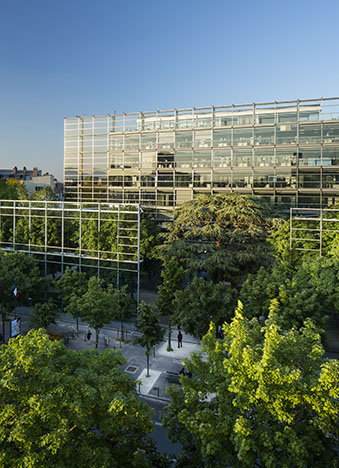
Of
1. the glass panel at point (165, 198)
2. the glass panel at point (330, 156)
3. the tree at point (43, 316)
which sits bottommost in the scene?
the tree at point (43, 316)

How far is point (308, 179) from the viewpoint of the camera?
158 feet

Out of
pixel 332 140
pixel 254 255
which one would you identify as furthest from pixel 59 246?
pixel 332 140

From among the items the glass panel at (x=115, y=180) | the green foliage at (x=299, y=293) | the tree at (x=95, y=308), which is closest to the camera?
the green foliage at (x=299, y=293)

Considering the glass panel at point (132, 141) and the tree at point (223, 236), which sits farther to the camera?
the glass panel at point (132, 141)

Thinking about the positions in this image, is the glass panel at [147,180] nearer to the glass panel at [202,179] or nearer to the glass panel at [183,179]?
the glass panel at [183,179]

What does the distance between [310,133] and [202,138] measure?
50.5 ft

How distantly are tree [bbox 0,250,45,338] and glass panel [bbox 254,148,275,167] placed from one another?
33071 mm

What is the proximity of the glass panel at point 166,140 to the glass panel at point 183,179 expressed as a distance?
4891mm

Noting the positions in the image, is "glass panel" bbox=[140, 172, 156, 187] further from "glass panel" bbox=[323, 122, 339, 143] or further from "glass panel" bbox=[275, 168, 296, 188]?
"glass panel" bbox=[323, 122, 339, 143]

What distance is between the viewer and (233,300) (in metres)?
26.0

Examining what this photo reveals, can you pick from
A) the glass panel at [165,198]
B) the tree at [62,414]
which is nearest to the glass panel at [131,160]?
the glass panel at [165,198]

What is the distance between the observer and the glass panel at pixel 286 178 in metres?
48.7

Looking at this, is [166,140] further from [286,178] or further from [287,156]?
[286,178]

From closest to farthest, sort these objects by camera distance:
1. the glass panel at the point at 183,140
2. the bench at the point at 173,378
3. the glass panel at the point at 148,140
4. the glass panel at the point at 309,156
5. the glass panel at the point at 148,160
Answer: the bench at the point at 173,378, the glass panel at the point at 309,156, the glass panel at the point at 183,140, the glass panel at the point at 148,160, the glass panel at the point at 148,140
